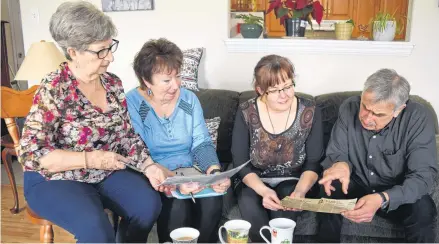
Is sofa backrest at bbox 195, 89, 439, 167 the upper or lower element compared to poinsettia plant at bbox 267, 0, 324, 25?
lower

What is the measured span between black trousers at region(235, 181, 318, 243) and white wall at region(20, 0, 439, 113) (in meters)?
1.12

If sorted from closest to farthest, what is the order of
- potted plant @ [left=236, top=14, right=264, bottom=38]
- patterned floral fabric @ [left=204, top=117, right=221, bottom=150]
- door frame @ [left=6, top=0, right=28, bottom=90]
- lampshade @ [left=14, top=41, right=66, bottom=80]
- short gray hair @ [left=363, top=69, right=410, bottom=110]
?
short gray hair @ [left=363, top=69, right=410, bottom=110], patterned floral fabric @ [left=204, top=117, right=221, bottom=150], lampshade @ [left=14, top=41, right=66, bottom=80], potted plant @ [left=236, top=14, right=264, bottom=38], door frame @ [left=6, top=0, right=28, bottom=90]

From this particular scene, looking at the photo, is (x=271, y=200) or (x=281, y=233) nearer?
(x=281, y=233)

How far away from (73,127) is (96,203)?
291 millimetres

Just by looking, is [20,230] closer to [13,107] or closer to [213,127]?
[13,107]

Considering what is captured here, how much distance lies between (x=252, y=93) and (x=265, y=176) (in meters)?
0.73

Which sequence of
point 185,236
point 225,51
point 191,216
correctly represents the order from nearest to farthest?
1. point 185,236
2. point 191,216
3. point 225,51

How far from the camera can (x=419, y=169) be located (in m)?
1.60

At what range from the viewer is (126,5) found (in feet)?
9.25

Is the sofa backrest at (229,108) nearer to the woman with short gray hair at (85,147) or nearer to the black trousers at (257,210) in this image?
the black trousers at (257,210)

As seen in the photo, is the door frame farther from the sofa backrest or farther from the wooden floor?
the sofa backrest

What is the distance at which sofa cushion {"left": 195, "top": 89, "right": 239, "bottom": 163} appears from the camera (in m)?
2.31

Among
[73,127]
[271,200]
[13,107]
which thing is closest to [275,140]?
[271,200]

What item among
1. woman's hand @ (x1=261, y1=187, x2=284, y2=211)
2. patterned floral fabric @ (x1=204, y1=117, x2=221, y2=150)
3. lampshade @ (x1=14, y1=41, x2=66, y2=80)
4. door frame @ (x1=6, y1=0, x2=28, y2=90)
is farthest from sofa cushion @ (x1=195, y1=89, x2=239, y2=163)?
door frame @ (x1=6, y1=0, x2=28, y2=90)
